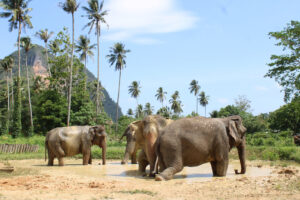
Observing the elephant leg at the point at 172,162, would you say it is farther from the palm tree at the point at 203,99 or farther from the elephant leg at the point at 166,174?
the palm tree at the point at 203,99

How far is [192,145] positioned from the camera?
12977mm

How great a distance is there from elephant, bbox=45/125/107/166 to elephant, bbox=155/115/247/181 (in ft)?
26.5

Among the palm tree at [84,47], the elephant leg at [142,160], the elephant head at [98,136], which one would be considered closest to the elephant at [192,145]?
the elephant leg at [142,160]

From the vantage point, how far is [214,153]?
13.4 meters

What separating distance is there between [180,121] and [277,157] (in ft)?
37.7

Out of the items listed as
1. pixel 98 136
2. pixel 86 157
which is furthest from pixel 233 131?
pixel 86 157

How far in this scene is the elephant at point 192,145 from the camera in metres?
12.8

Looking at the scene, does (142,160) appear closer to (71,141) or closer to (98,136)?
(98,136)

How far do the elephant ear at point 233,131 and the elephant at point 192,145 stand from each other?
0.45 meters

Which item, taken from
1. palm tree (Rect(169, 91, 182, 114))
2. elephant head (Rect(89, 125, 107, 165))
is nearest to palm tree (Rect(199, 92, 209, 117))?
palm tree (Rect(169, 91, 182, 114))

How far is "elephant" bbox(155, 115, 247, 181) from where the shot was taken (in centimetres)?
1277

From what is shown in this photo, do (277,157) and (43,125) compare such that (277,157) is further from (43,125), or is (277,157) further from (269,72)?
(43,125)

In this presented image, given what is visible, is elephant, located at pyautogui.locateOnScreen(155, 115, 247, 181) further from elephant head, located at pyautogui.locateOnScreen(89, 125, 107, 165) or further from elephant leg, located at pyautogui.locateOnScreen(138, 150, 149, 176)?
elephant head, located at pyautogui.locateOnScreen(89, 125, 107, 165)

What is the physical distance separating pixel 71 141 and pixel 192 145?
929 centimetres
